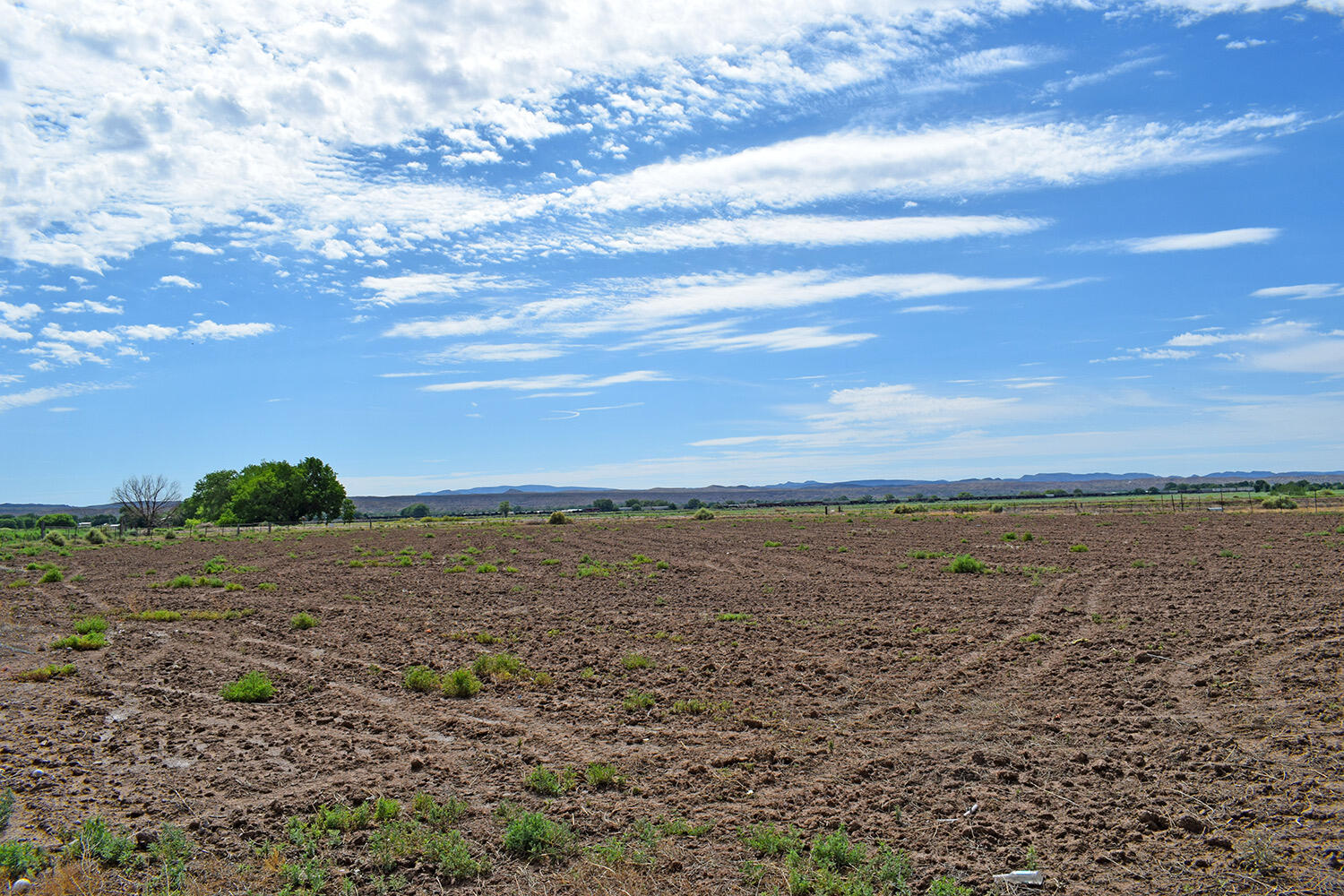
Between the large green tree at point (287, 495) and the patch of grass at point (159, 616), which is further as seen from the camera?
the large green tree at point (287, 495)

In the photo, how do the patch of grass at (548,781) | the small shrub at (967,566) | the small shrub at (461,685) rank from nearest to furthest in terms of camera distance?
the patch of grass at (548,781) → the small shrub at (461,685) → the small shrub at (967,566)

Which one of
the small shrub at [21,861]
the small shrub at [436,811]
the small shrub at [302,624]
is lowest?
the small shrub at [302,624]

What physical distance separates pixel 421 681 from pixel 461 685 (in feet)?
2.39

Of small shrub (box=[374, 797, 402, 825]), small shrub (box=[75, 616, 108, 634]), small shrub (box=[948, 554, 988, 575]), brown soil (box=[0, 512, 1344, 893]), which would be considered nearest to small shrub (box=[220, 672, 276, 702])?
brown soil (box=[0, 512, 1344, 893])

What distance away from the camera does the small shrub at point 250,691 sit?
10.9 m

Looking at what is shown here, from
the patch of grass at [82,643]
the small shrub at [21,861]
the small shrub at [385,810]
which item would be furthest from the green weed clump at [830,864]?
the patch of grass at [82,643]

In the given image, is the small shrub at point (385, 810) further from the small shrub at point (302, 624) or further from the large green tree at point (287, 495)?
the large green tree at point (287, 495)

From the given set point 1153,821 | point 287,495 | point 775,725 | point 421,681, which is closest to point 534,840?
point 775,725

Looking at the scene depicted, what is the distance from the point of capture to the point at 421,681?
37.8 feet

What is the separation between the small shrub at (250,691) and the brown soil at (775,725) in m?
0.24

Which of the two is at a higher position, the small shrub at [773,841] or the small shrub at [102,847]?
the small shrub at [102,847]

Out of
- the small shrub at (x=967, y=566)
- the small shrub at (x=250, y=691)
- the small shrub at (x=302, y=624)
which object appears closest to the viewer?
the small shrub at (x=250, y=691)

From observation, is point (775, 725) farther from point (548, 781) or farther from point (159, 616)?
point (159, 616)

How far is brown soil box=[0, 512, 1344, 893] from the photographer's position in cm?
612
